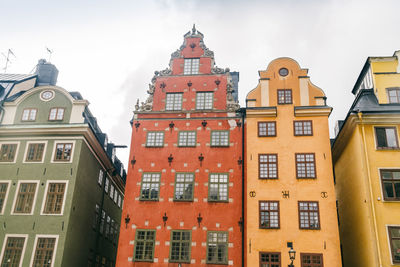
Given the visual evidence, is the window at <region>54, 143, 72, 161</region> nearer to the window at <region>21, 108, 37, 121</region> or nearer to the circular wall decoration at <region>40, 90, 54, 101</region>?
the window at <region>21, 108, 37, 121</region>

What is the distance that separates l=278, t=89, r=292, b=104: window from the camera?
27.2 metres

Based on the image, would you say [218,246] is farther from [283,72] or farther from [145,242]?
[283,72]

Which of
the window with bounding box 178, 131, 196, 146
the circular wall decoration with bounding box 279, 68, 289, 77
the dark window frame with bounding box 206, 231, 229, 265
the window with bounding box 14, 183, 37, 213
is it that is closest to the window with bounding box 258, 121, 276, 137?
the circular wall decoration with bounding box 279, 68, 289, 77

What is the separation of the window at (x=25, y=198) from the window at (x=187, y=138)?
10.0 meters

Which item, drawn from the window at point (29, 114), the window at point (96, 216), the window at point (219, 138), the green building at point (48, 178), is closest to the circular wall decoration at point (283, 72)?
the window at point (219, 138)

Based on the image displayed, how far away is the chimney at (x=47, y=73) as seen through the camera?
34.0m

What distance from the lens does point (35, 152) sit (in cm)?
2784

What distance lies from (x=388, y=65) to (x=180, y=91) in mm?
14217

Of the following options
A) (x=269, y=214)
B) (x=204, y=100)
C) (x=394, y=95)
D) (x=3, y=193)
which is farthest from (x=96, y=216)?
(x=394, y=95)

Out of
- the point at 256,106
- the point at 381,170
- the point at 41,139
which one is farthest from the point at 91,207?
the point at 381,170

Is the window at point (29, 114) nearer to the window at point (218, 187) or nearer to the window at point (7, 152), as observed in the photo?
the window at point (7, 152)

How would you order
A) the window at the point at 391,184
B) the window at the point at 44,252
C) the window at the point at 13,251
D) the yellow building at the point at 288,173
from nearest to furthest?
the window at the point at 391,184 → the yellow building at the point at 288,173 → the window at the point at 44,252 → the window at the point at 13,251

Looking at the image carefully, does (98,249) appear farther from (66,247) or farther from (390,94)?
(390,94)

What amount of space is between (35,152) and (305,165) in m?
18.0
